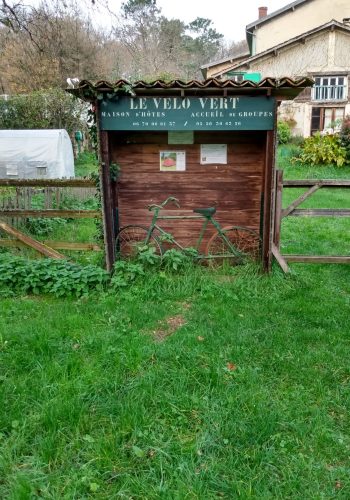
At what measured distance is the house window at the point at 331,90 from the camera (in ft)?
71.0

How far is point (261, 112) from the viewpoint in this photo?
495 cm

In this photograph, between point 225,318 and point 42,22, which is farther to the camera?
point 42,22

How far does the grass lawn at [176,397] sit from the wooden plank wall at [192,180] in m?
1.46

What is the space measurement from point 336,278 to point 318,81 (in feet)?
65.2

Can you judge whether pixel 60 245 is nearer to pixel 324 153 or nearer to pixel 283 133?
pixel 324 153

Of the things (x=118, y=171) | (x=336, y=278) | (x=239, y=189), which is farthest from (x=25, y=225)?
(x=336, y=278)

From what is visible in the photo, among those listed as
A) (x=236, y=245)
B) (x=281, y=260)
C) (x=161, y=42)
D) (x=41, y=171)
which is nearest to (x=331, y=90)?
(x=161, y=42)

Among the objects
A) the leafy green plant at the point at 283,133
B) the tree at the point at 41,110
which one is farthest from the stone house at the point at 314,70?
the tree at the point at 41,110

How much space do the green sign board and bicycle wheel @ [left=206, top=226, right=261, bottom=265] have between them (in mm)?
1459

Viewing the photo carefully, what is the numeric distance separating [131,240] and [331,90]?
66.2ft

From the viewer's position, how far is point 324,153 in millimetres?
16000

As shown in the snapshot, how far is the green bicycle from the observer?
561 centimetres

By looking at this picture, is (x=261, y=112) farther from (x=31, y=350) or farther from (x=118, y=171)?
(x=31, y=350)

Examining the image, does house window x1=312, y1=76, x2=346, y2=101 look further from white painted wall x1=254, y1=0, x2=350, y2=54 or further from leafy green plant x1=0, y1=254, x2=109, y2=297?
leafy green plant x1=0, y1=254, x2=109, y2=297
